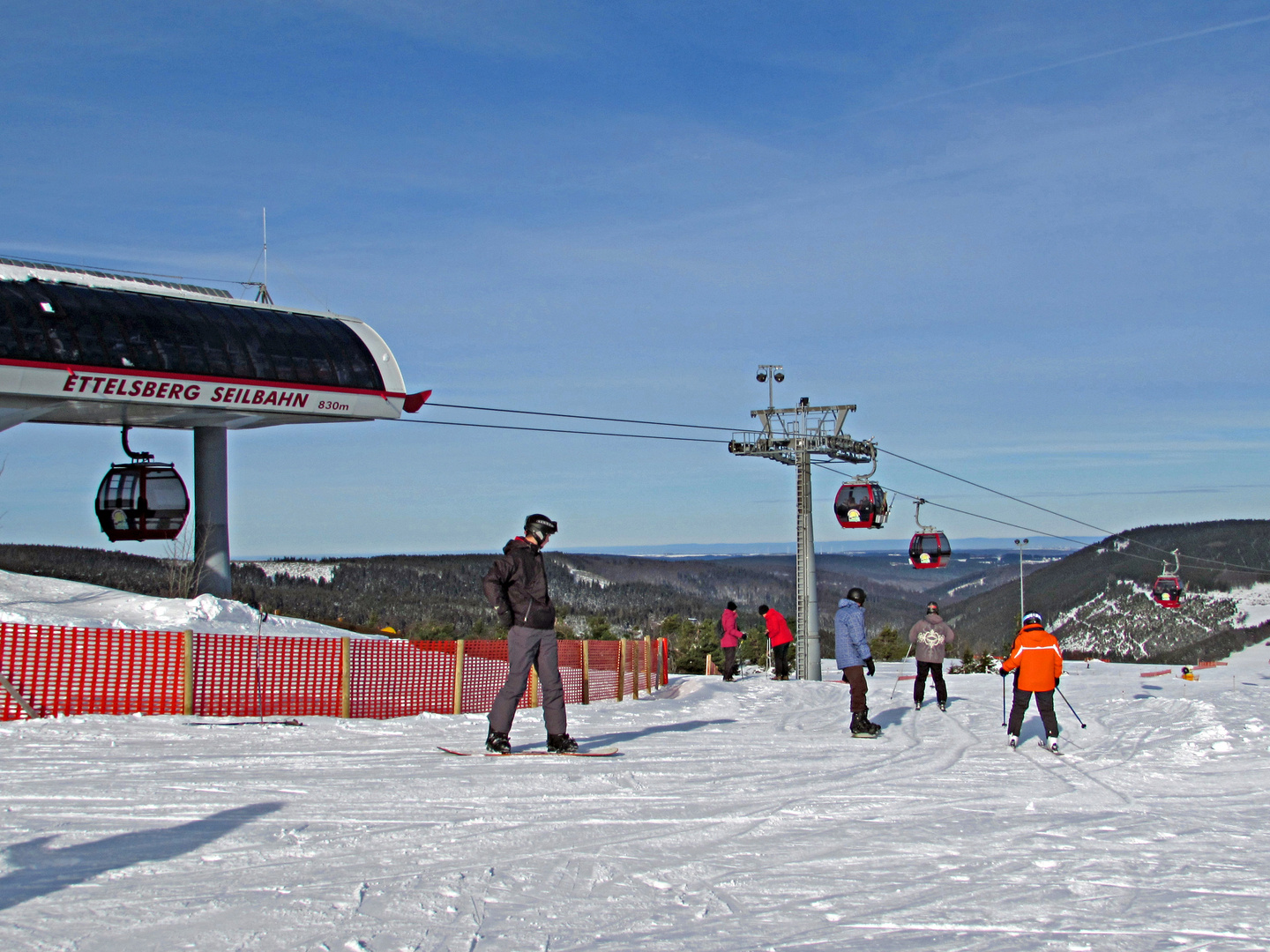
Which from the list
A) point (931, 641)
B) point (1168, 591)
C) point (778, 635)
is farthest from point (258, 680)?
point (1168, 591)

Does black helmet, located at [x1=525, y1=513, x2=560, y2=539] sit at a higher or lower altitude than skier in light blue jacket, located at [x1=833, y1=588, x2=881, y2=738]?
higher

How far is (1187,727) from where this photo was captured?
12.8 m

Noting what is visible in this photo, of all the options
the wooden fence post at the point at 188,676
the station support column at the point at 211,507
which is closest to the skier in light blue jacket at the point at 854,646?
the wooden fence post at the point at 188,676

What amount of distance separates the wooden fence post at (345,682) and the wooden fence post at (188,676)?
1744 mm

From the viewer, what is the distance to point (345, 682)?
13984mm

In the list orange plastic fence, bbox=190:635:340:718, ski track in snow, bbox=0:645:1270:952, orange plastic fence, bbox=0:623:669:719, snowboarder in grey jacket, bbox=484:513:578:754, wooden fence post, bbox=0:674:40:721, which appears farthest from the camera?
orange plastic fence, bbox=190:635:340:718

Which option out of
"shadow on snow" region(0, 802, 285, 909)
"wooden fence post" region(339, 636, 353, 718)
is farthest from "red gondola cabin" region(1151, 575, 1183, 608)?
"shadow on snow" region(0, 802, 285, 909)

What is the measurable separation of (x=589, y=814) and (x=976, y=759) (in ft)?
16.1

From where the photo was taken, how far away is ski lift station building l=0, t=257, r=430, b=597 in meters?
20.0

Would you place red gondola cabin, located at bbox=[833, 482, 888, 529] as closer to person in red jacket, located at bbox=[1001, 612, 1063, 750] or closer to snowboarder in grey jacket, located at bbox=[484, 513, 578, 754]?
person in red jacket, located at bbox=[1001, 612, 1063, 750]

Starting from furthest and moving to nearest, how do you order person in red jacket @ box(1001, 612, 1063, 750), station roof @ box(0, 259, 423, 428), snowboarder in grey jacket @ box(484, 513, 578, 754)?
station roof @ box(0, 259, 423, 428) → person in red jacket @ box(1001, 612, 1063, 750) → snowboarder in grey jacket @ box(484, 513, 578, 754)

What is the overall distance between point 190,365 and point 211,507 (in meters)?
4.30

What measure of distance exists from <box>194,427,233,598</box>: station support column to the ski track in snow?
45.2 feet

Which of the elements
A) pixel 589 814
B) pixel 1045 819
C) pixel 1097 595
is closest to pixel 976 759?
pixel 1045 819
